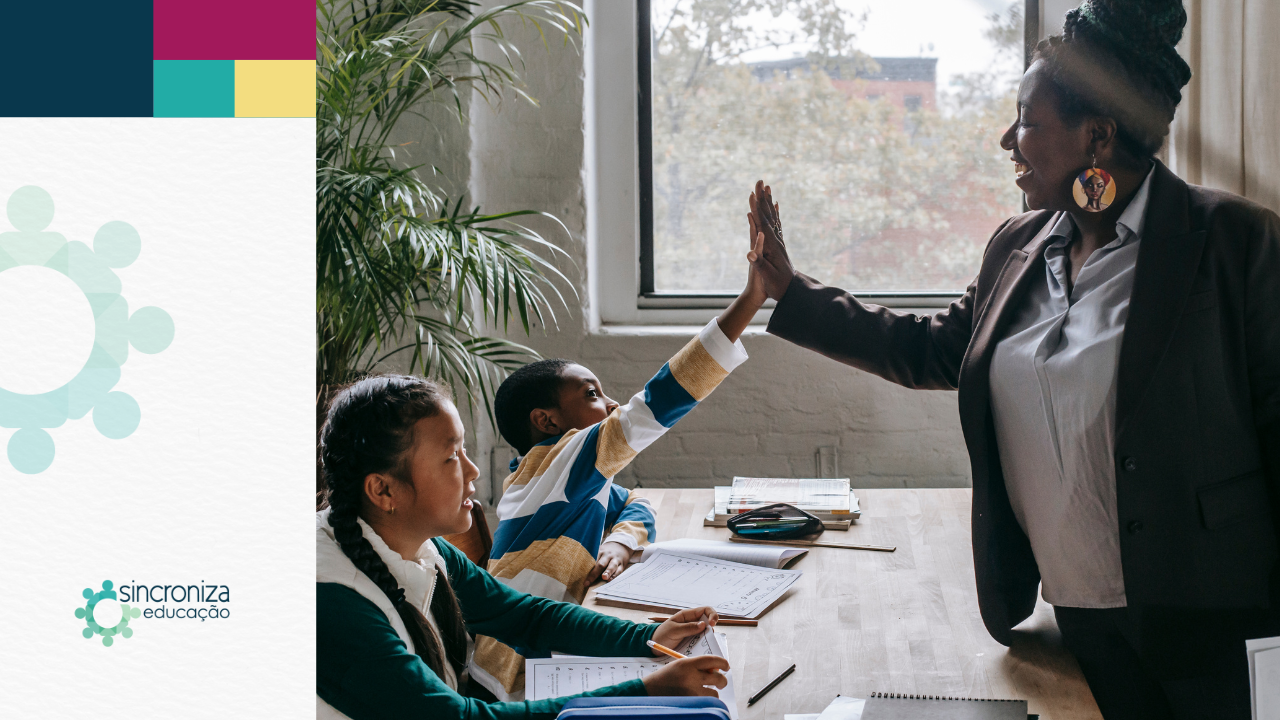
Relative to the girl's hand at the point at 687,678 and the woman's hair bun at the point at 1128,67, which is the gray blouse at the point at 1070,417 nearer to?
the woman's hair bun at the point at 1128,67

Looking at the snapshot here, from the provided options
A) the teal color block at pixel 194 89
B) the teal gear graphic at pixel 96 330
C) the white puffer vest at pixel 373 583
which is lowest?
the white puffer vest at pixel 373 583

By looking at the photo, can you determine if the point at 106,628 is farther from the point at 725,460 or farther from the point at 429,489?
the point at 725,460

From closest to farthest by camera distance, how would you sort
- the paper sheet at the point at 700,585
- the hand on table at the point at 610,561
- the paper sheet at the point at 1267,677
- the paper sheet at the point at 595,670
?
the paper sheet at the point at 1267,677 < the paper sheet at the point at 595,670 < the paper sheet at the point at 700,585 < the hand on table at the point at 610,561

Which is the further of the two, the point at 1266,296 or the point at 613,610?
the point at 613,610

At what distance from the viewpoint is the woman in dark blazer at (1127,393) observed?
1196mm

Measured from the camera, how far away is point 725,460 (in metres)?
2.94

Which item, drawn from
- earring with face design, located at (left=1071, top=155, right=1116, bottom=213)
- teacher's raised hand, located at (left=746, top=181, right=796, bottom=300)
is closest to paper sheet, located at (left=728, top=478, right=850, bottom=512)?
teacher's raised hand, located at (left=746, top=181, right=796, bottom=300)

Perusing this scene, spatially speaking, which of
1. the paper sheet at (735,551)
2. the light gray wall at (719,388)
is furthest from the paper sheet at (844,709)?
the light gray wall at (719,388)

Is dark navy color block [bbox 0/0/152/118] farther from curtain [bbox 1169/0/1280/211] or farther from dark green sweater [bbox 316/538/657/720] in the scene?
curtain [bbox 1169/0/1280/211]

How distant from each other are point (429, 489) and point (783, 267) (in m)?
0.76

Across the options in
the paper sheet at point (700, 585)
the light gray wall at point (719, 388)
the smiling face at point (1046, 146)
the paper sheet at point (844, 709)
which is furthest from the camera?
the light gray wall at point (719, 388)

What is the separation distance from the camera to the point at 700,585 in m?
1.61

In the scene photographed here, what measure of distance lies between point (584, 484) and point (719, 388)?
1160mm

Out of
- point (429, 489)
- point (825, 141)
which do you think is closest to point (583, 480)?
point (429, 489)
